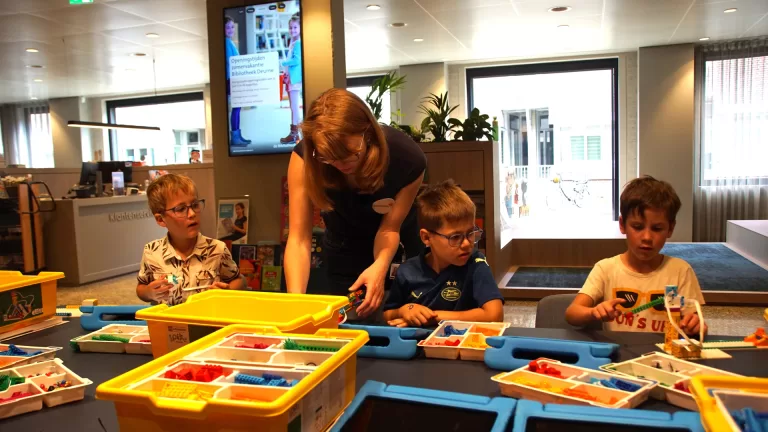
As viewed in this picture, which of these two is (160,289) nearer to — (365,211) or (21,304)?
(21,304)

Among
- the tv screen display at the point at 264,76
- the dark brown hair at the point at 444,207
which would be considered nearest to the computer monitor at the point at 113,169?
the tv screen display at the point at 264,76

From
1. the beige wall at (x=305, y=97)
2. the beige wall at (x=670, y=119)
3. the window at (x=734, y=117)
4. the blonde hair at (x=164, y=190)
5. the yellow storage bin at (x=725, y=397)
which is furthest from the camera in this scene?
the beige wall at (x=670, y=119)

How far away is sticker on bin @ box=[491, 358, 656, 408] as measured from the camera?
0.86 m

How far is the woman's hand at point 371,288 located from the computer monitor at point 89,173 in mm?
6015

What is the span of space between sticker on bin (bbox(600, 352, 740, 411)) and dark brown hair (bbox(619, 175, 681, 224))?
0.65m

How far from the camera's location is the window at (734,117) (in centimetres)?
759

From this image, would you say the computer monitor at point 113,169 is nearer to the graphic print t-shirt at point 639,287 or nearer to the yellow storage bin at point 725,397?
the graphic print t-shirt at point 639,287

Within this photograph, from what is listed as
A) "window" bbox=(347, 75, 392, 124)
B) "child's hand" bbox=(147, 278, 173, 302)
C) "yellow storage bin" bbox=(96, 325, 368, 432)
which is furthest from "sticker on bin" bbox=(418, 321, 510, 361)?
"window" bbox=(347, 75, 392, 124)

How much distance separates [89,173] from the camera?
6.55 meters

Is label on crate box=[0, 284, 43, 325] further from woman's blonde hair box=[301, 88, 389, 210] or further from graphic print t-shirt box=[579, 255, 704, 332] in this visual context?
graphic print t-shirt box=[579, 255, 704, 332]

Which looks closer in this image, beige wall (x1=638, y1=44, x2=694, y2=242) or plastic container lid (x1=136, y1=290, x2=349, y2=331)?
plastic container lid (x1=136, y1=290, x2=349, y2=331)

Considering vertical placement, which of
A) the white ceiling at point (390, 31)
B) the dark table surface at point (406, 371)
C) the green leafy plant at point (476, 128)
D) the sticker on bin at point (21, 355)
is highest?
the white ceiling at point (390, 31)

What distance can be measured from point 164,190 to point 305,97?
7.08 feet

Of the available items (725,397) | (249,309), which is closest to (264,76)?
(249,309)
